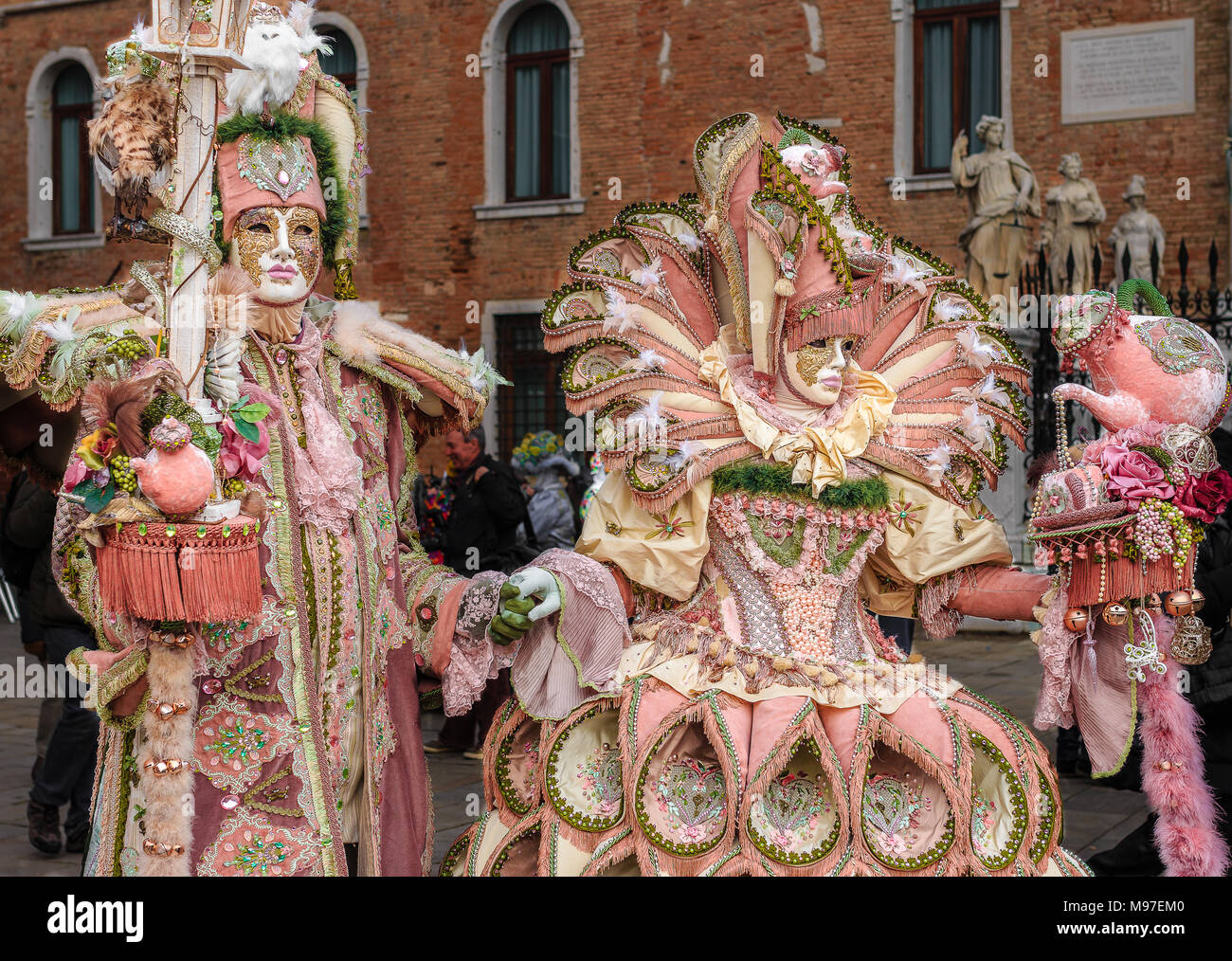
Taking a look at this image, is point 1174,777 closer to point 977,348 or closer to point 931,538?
point 931,538

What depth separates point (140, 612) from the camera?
9.14 feet

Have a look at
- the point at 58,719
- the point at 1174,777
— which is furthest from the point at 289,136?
the point at 58,719

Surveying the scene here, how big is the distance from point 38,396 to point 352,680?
3.20ft

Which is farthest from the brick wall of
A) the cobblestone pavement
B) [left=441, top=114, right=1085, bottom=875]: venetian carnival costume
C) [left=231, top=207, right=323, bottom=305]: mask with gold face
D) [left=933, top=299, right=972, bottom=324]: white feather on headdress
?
[left=231, top=207, right=323, bottom=305]: mask with gold face

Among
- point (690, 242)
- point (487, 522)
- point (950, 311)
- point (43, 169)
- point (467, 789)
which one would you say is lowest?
point (467, 789)

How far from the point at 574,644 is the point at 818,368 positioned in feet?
2.99

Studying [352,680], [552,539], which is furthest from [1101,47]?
[352,680]

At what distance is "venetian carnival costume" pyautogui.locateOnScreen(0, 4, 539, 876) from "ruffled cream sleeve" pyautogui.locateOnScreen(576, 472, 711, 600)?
1.02 feet

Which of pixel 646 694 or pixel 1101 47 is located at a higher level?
pixel 1101 47

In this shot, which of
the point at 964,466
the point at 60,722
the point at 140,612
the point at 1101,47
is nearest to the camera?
the point at 140,612

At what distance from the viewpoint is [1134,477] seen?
3.16 metres

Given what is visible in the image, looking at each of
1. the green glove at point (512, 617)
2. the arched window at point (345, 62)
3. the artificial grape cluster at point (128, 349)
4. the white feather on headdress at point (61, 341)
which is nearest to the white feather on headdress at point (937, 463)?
the green glove at point (512, 617)

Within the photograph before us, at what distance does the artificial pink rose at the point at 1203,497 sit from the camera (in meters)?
3.16
